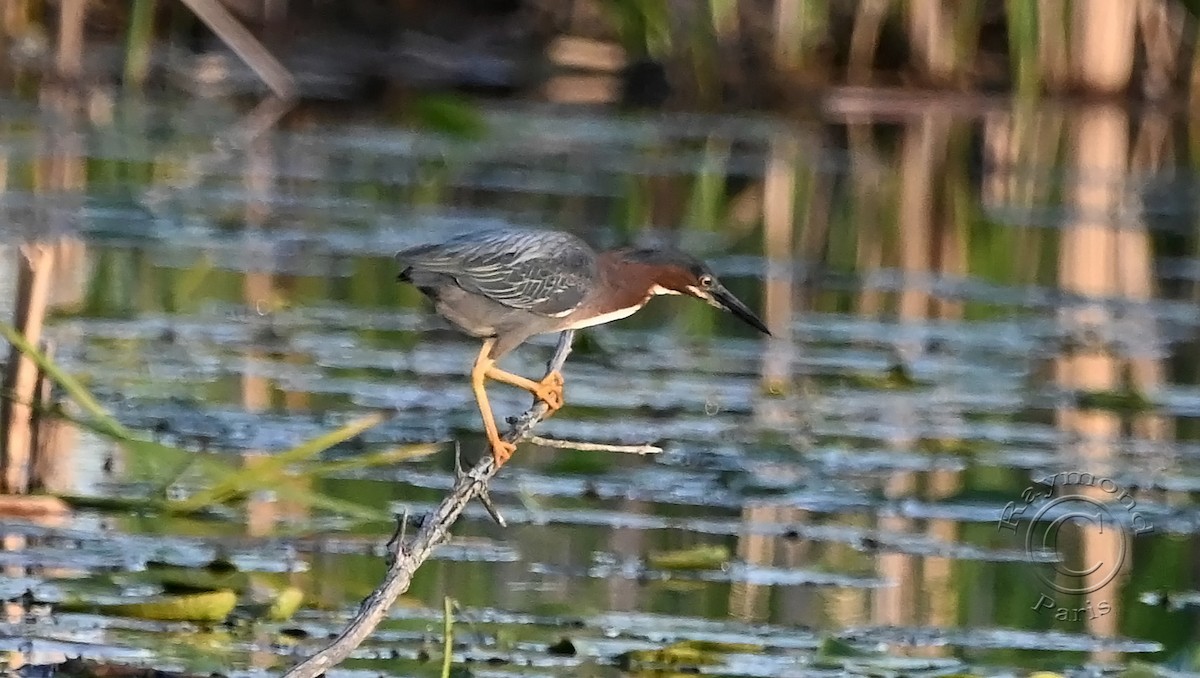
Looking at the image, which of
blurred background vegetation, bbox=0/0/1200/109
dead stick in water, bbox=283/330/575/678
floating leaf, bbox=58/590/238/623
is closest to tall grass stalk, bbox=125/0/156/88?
blurred background vegetation, bbox=0/0/1200/109

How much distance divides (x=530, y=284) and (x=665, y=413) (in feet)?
6.14

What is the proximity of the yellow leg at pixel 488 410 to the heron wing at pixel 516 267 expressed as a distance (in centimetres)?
14

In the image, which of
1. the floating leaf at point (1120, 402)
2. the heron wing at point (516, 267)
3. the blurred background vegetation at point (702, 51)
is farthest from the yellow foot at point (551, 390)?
the blurred background vegetation at point (702, 51)

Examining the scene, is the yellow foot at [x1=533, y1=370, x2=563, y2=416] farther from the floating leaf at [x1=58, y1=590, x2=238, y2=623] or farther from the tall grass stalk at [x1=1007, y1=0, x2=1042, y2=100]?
the tall grass stalk at [x1=1007, y1=0, x2=1042, y2=100]

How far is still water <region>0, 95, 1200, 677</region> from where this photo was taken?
4.02 metres

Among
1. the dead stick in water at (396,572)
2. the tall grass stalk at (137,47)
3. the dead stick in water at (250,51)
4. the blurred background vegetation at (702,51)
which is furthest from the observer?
the blurred background vegetation at (702,51)

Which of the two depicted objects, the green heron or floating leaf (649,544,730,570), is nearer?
the green heron

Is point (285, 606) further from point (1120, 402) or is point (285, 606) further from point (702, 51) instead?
point (702, 51)

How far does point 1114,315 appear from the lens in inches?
299

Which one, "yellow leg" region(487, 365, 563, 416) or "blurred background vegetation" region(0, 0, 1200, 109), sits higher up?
"blurred background vegetation" region(0, 0, 1200, 109)

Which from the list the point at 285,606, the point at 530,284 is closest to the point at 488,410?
the point at 530,284

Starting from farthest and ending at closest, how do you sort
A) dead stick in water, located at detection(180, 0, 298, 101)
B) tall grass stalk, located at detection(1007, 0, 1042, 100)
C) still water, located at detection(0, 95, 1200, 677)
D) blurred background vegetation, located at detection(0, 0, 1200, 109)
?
blurred background vegetation, located at detection(0, 0, 1200, 109), tall grass stalk, located at detection(1007, 0, 1042, 100), dead stick in water, located at detection(180, 0, 298, 101), still water, located at detection(0, 95, 1200, 677)

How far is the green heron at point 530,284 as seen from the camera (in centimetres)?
389

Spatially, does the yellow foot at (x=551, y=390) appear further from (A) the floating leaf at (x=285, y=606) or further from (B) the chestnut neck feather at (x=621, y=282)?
(A) the floating leaf at (x=285, y=606)
